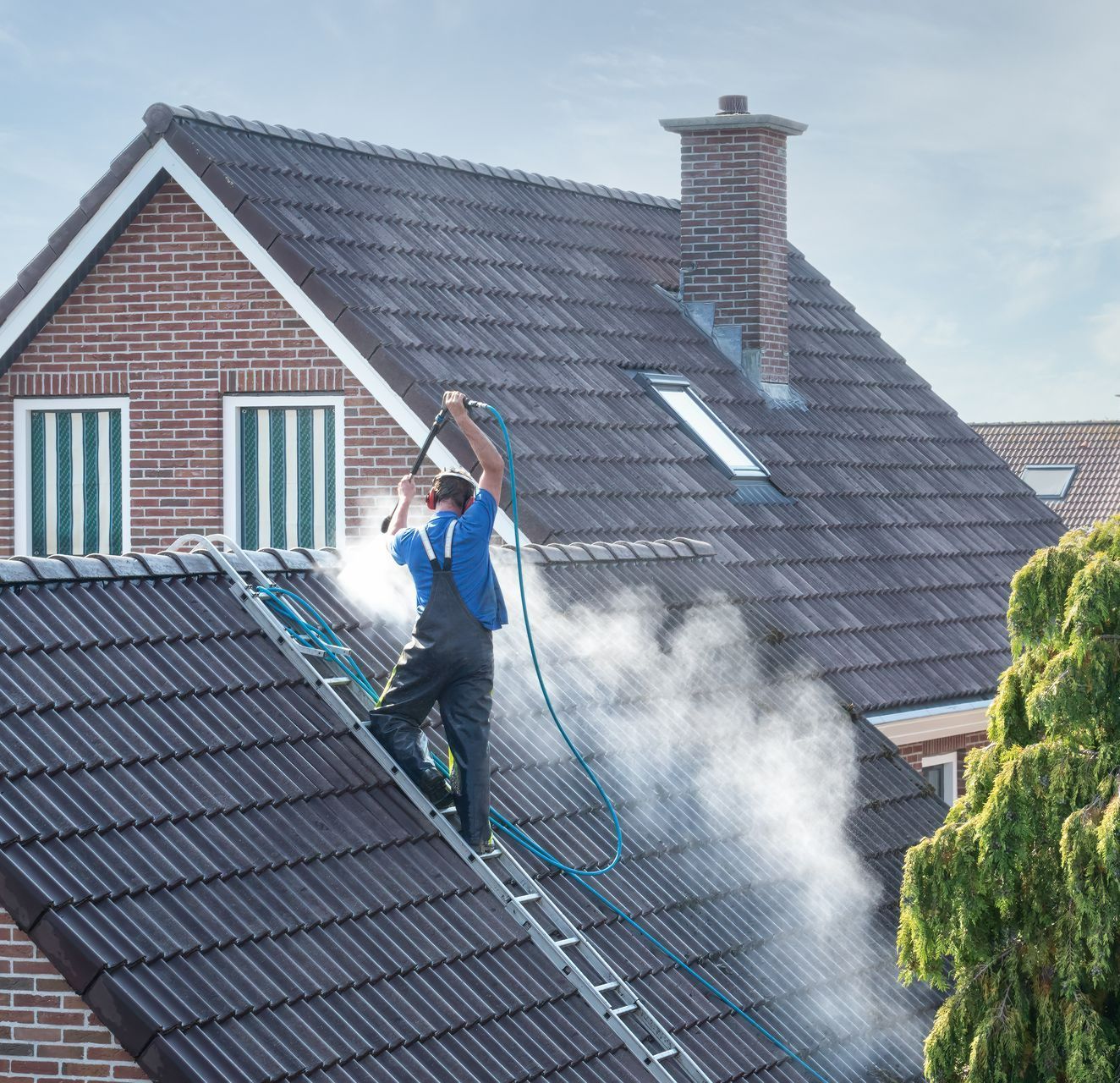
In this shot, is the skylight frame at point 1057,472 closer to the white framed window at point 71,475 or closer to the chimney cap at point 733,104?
the chimney cap at point 733,104

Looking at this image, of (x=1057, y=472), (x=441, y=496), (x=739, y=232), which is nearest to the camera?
→ (x=441, y=496)

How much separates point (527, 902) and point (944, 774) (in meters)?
7.98

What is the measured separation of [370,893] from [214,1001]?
1.28 metres

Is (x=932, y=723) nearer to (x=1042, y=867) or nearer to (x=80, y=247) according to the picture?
(x=1042, y=867)

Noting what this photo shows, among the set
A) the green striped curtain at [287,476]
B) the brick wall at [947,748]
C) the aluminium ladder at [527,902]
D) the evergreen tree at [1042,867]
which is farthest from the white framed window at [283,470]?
the evergreen tree at [1042,867]

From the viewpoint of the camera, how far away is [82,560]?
8797 millimetres

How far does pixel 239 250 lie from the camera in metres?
15.4

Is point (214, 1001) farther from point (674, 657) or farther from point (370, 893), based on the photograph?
point (674, 657)

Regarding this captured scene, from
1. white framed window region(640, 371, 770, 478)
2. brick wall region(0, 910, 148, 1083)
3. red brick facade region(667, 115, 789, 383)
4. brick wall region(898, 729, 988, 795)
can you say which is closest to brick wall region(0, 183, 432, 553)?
white framed window region(640, 371, 770, 478)

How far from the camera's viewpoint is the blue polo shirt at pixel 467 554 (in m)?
8.61

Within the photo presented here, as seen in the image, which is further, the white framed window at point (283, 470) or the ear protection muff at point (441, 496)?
the white framed window at point (283, 470)

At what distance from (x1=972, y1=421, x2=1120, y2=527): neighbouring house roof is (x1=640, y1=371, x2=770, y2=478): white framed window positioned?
34074 mm

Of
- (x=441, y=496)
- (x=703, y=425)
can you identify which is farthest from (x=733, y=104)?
(x=441, y=496)

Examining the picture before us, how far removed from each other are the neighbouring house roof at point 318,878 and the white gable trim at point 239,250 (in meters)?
3.85
